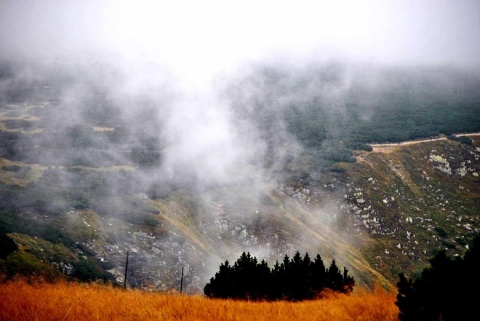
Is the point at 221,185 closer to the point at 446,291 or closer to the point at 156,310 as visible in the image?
the point at 156,310

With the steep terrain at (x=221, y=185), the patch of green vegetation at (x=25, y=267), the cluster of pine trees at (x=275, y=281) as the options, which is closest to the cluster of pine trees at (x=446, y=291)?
the cluster of pine trees at (x=275, y=281)

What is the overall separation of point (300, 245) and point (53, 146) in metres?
70.4

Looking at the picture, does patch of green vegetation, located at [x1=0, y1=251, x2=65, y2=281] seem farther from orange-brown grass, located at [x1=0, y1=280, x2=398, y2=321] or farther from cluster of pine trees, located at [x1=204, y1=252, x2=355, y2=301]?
orange-brown grass, located at [x1=0, y1=280, x2=398, y2=321]

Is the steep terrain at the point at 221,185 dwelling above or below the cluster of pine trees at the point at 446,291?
above

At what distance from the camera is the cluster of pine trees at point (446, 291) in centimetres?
496

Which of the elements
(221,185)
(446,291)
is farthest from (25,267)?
(221,185)

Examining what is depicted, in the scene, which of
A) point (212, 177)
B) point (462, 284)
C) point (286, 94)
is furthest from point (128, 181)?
point (286, 94)

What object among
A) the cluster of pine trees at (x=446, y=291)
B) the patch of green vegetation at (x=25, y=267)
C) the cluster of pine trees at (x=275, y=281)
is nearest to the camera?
the cluster of pine trees at (x=446, y=291)

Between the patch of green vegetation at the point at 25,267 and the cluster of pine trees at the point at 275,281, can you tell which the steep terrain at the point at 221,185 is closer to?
the patch of green vegetation at the point at 25,267

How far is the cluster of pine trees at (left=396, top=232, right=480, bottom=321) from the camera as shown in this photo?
4961 mm

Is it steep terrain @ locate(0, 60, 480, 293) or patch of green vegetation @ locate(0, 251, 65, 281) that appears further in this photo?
steep terrain @ locate(0, 60, 480, 293)

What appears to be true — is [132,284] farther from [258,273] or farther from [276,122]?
[276,122]

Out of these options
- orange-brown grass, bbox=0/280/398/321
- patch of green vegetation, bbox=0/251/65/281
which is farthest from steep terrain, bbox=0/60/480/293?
orange-brown grass, bbox=0/280/398/321

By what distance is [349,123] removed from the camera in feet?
433
